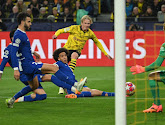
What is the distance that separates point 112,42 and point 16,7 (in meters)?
4.65

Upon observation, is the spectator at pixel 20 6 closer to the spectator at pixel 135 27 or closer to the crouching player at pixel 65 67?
the spectator at pixel 135 27

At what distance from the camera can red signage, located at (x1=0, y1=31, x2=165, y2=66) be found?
55.0 ft

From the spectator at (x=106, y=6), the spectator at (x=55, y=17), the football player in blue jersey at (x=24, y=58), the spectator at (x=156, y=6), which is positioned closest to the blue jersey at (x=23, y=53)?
the football player in blue jersey at (x=24, y=58)

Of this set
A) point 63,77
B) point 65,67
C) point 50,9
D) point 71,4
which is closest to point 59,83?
point 63,77

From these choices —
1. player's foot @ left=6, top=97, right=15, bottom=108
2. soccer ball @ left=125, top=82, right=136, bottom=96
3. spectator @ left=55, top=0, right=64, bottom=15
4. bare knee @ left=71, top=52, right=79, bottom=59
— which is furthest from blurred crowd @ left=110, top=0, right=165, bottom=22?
player's foot @ left=6, top=97, right=15, bottom=108

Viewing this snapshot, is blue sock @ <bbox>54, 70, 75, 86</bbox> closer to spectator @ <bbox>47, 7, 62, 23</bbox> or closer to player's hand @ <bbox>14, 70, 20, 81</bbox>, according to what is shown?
player's hand @ <bbox>14, 70, 20, 81</bbox>

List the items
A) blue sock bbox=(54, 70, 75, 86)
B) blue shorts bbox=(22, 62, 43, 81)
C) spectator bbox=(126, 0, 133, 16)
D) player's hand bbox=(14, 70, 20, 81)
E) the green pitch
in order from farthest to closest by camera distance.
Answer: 1. spectator bbox=(126, 0, 133, 16)
2. blue sock bbox=(54, 70, 75, 86)
3. blue shorts bbox=(22, 62, 43, 81)
4. player's hand bbox=(14, 70, 20, 81)
5. the green pitch

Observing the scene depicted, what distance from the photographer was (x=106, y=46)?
1705 cm

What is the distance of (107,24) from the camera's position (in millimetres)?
17734

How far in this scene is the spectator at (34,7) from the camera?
64.2 feet

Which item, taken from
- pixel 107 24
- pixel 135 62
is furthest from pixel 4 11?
pixel 135 62

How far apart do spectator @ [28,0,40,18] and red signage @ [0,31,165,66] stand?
7.32 ft

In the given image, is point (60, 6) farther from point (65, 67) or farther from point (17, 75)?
point (17, 75)

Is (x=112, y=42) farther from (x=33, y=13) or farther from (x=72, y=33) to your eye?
(x=72, y=33)
